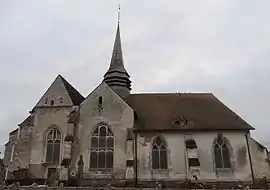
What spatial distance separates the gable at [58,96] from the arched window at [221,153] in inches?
539

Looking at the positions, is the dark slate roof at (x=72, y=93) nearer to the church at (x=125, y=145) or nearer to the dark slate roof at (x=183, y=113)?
the church at (x=125, y=145)

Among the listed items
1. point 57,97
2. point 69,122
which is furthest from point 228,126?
point 57,97

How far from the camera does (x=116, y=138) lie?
2898 cm

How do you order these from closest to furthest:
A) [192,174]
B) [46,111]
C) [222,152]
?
[192,174], [222,152], [46,111]

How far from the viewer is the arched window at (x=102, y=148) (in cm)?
2828

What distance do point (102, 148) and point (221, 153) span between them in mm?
10487

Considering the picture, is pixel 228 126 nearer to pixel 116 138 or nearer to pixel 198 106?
pixel 198 106

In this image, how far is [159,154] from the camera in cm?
2886

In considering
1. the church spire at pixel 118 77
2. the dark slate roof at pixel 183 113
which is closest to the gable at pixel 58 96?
the church spire at pixel 118 77

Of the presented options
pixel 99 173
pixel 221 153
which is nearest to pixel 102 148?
pixel 99 173

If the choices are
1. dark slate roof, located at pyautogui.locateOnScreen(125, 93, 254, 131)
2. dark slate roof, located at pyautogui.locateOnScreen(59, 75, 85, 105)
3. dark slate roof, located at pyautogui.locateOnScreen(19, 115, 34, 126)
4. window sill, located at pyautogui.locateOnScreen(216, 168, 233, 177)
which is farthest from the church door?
window sill, located at pyautogui.locateOnScreen(216, 168, 233, 177)

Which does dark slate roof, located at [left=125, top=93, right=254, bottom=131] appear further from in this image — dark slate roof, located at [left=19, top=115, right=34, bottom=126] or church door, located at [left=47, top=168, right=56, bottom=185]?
dark slate roof, located at [left=19, top=115, right=34, bottom=126]

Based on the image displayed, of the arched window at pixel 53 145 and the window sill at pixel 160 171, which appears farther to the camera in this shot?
the arched window at pixel 53 145

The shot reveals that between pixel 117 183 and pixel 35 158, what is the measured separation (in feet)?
25.7
